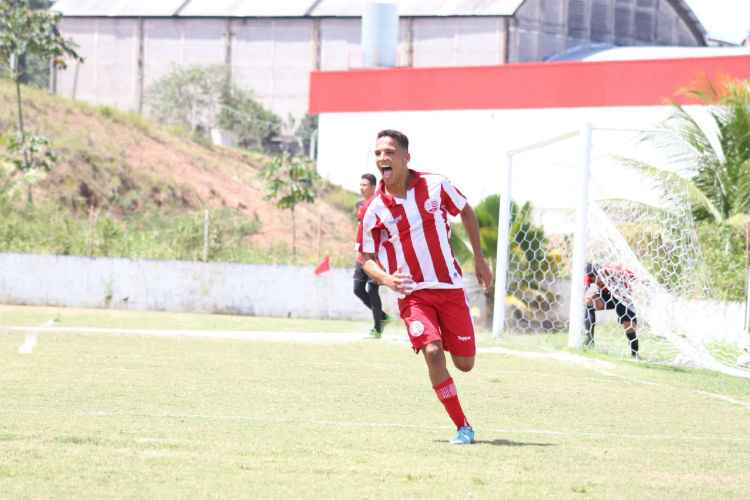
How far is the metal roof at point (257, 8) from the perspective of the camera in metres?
57.9

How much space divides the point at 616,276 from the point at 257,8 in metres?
48.7

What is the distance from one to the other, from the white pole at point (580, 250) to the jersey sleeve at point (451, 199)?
28.7 ft

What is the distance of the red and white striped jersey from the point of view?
29.5 ft

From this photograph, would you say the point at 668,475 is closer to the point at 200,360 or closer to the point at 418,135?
the point at 200,360

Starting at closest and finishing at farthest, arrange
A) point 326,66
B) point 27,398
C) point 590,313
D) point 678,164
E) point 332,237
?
point 27,398 → point 590,313 → point 678,164 → point 332,237 → point 326,66

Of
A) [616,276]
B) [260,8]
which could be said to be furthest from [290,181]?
[616,276]

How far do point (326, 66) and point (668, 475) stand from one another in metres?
56.3

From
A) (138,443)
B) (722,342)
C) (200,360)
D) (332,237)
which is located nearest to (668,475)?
(138,443)

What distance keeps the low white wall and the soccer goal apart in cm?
397

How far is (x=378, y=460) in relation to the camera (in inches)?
297

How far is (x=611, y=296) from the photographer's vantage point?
17953 millimetres

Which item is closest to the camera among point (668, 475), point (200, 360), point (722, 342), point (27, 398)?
point (668, 475)

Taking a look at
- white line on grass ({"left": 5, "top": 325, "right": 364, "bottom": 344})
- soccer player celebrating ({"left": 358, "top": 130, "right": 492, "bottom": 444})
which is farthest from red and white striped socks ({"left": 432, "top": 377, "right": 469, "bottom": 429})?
white line on grass ({"left": 5, "top": 325, "right": 364, "bottom": 344})

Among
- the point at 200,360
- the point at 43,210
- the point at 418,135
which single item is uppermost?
the point at 418,135
